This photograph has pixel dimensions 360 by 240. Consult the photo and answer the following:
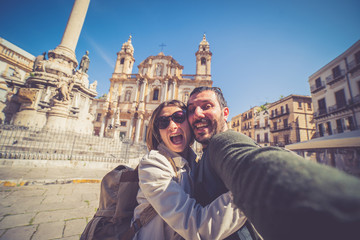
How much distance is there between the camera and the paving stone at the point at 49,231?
1939 mm

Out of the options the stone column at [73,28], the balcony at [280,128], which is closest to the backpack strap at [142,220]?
the stone column at [73,28]

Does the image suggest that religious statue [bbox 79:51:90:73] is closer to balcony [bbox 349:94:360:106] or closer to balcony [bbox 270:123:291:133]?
balcony [bbox 349:94:360:106]

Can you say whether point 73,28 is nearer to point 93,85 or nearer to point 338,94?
point 93,85

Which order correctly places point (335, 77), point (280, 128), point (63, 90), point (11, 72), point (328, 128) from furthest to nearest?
1. point (11, 72)
2. point (280, 128)
3. point (328, 128)
4. point (335, 77)
5. point (63, 90)

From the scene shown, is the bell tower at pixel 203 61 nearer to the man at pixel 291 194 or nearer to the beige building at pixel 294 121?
the beige building at pixel 294 121

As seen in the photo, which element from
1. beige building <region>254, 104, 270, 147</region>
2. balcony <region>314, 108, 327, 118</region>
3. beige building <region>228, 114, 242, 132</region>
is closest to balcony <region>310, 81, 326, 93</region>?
balcony <region>314, 108, 327, 118</region>

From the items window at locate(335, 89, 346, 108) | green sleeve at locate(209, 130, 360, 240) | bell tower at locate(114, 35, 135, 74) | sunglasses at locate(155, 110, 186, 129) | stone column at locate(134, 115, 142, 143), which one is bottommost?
green sleeve at locate(209, 130, 360, 240)

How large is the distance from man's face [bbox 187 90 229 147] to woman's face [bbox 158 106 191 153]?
0.15m

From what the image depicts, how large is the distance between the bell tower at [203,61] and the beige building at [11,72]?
68.1 feet

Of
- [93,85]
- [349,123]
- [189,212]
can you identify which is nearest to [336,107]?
[349,123]

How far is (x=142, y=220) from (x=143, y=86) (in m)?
23.5

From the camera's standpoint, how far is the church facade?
21.9 metres

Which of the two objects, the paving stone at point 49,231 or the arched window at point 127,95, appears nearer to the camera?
the paving stone at point 49,231

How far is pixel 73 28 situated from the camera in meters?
11.5
